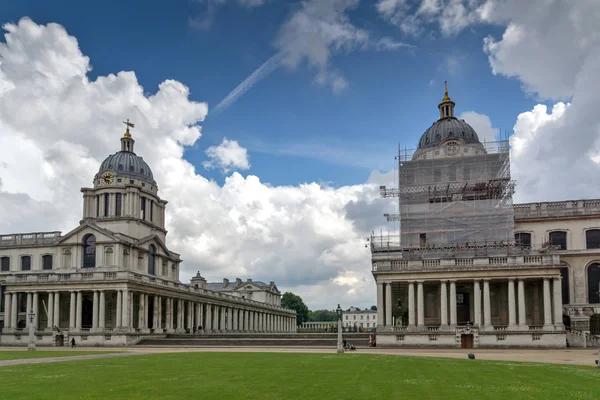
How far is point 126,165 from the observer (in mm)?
94438

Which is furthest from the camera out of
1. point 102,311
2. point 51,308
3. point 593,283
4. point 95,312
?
point 51,308

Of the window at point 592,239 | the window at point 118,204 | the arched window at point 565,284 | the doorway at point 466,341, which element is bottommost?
the doorway at point 466,341

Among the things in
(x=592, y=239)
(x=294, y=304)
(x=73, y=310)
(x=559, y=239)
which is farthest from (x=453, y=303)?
(x=294, y=304)

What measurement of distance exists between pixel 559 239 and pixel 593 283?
643cm

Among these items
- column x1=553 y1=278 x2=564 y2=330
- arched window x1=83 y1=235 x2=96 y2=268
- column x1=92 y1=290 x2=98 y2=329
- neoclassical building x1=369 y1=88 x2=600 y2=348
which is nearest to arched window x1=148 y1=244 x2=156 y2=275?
arched window x1=83 y1=235 x2=96 y2=268

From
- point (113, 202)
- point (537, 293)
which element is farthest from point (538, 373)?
point (113, 202)

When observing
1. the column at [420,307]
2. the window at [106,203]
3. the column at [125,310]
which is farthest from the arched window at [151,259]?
the column at [420,307]

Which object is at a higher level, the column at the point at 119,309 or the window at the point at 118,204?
the window at the point at 118,204

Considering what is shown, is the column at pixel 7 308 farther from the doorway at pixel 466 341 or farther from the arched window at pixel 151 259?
the doorway at pixel 466 341

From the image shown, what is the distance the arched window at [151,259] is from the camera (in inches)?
3595

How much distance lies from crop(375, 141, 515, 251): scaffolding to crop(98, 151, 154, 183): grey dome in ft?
132

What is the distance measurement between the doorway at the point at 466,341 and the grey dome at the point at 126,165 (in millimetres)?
57447

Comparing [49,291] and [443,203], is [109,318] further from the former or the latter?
[443,203]

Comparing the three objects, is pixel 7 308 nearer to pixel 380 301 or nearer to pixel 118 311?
pixel 118 311
